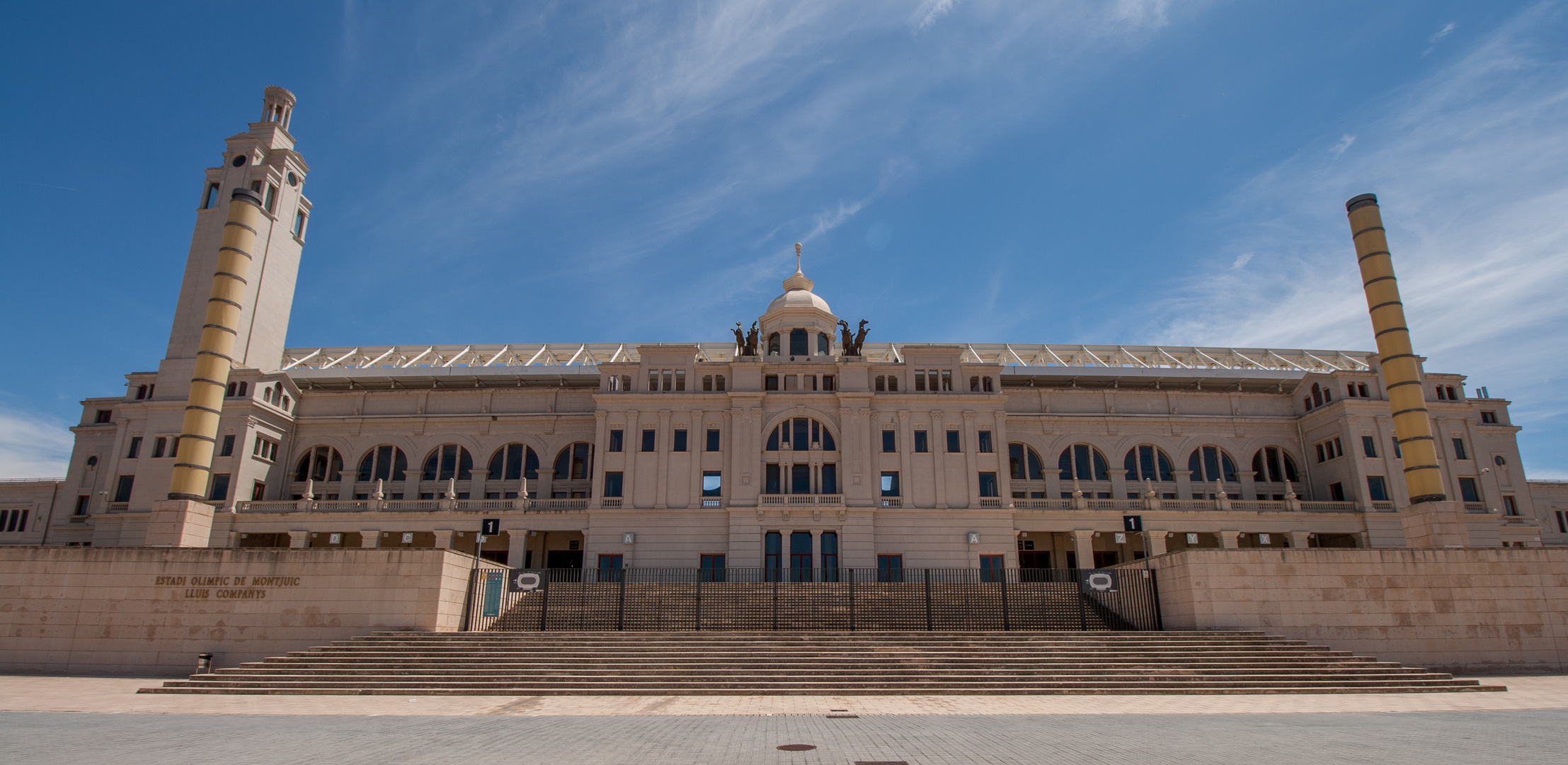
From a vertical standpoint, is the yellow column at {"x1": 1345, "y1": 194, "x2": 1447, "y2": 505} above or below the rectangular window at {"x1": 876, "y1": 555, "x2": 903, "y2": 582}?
above

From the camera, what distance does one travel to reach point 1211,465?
54156mm

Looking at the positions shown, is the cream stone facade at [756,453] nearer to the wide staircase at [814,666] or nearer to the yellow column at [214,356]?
the yellow column at [214,356]

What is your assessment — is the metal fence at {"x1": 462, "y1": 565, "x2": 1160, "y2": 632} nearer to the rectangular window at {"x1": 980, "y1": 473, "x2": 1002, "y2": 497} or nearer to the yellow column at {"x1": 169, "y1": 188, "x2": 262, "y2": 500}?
the yellow column at {"x1": 169, "y1": 188, "x2": 262, "y2": 500}

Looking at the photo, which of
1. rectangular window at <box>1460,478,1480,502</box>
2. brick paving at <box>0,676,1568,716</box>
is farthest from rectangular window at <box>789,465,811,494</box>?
rectangular window at <box>1460,478,1480,502</box>

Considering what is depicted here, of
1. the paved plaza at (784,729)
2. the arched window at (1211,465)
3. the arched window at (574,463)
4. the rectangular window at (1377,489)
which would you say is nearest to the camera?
the paved plaza at (784,729)

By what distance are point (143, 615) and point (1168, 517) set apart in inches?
1930

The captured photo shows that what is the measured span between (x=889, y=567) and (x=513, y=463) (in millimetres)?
25727

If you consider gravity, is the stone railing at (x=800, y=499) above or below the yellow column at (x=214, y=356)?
below

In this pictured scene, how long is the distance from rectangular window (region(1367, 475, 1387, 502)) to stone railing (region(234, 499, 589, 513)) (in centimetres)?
4735

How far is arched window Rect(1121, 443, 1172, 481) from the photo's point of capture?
53625 mm

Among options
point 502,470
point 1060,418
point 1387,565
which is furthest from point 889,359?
point 1387,565

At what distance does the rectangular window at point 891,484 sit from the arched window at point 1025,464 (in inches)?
391

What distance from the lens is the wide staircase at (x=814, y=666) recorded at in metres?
20.7

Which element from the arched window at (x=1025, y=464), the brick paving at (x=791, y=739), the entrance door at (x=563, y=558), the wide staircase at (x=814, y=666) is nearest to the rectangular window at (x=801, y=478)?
the arched window at (x=1025, y=464)
